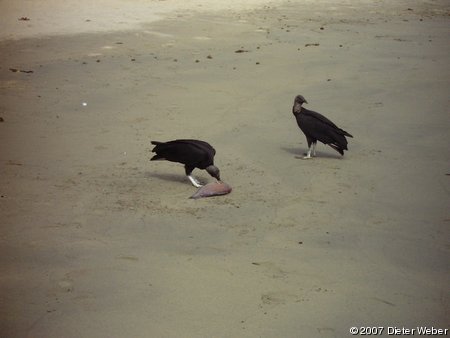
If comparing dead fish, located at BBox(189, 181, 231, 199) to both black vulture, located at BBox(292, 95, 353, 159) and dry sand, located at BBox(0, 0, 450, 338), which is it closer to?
dry sand, located at BBox(0, 0, 450, 338)

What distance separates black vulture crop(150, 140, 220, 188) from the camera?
7262 mm

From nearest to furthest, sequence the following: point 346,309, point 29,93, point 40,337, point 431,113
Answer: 1. point 40,337
2. point 346,309
3. point 431,113
4. point 29,93

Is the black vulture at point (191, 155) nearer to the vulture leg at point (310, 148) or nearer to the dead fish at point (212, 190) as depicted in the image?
the dead fish at point (212, 190)

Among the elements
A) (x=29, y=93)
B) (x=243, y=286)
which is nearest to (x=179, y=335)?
(x=243, y=286)

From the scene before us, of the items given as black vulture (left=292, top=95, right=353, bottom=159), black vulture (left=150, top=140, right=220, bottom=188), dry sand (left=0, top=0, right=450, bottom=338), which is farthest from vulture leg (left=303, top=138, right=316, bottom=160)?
black vulture (left=150, top=140, right=220, bottom=188)

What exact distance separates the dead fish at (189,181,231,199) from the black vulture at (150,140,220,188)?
19 cm

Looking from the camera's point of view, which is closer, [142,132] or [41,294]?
[41,294]

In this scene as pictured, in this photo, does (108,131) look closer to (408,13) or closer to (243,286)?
(243,286)

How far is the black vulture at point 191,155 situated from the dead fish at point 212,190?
7.5 inches

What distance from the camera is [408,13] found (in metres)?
17.7

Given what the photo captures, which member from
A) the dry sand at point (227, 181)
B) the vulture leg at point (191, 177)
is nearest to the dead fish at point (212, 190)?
the dry sand at point (227, 181)

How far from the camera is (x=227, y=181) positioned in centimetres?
759

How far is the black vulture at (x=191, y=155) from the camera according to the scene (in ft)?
23.8

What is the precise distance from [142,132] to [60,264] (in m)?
3.88
